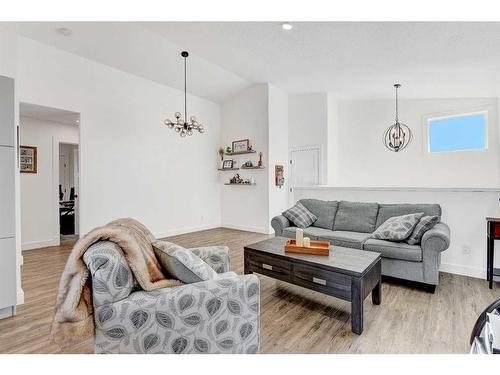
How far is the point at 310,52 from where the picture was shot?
4.14 meters

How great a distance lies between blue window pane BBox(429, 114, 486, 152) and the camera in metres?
5.75

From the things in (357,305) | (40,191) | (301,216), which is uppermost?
(40,191)

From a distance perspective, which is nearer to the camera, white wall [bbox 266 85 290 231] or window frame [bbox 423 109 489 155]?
window frame [bbox 423 109 489 155]

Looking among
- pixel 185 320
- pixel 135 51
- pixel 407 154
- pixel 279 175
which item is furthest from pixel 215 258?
pixel 407 154

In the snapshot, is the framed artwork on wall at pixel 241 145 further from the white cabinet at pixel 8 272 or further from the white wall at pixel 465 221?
the white cabinet at pixel 8 272

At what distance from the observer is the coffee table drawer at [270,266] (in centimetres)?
249

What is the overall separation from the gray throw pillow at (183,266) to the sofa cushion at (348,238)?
6.97 feet

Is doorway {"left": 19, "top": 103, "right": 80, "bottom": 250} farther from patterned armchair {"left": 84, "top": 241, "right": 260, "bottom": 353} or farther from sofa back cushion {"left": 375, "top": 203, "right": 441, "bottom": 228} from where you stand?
sofa back cushion {"left": 375, "top": 203, "right": 441, "bottom": 228}

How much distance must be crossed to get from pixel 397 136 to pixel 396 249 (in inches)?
167

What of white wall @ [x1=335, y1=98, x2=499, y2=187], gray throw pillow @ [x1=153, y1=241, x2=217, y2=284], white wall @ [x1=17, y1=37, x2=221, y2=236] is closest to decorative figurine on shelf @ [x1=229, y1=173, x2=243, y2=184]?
white wall @ [x1=17, y1=37, x2=221, y2=236]

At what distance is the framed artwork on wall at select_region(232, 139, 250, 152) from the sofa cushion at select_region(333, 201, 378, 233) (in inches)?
119

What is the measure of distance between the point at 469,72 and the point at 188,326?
5.40m

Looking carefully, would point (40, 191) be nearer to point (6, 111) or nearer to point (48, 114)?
point (48, 114)
